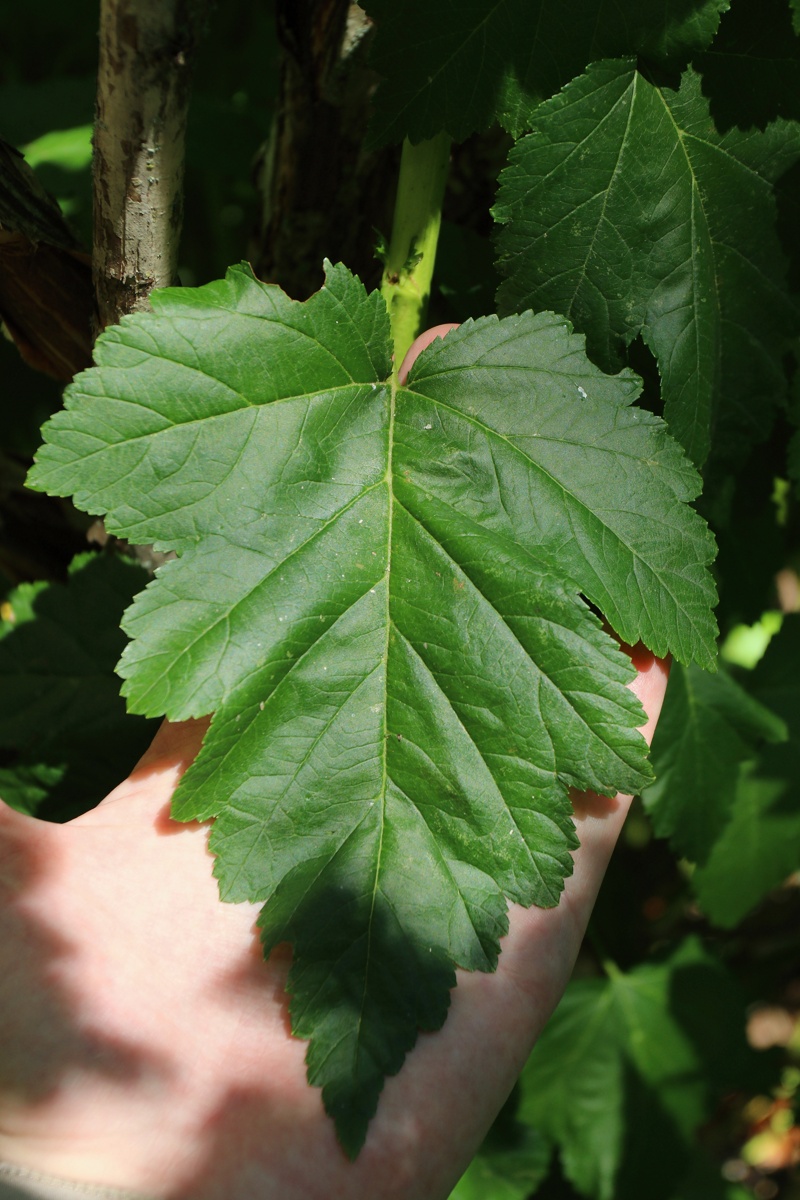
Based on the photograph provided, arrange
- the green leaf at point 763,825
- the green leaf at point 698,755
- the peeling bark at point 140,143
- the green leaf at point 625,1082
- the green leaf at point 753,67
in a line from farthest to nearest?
the green leaf at point 625,1082
the green leaf at point 763,825
the green leaf at point 698,755
the green leaf at point 753,67
the peeling bark at point 140,143

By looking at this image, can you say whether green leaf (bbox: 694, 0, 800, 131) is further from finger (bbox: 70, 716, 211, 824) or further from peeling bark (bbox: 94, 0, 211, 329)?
finger (bbox: 70, 716, 211, 824)

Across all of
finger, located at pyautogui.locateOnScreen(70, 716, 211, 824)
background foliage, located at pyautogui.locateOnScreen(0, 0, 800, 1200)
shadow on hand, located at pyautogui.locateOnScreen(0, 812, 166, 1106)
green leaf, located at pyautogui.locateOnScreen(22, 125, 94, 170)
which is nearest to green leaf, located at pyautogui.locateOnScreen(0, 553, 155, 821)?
background foliage, located at pyautogui.locateOnScreen(0, 0, 800, 1200)

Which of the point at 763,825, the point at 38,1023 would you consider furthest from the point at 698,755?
the point at 38,1023

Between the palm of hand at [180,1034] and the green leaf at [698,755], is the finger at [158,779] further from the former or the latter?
the green leaf at [698,755]

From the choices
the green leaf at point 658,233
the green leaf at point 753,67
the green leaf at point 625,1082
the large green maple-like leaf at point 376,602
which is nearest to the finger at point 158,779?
the large green maple-like leaf at point 376,602

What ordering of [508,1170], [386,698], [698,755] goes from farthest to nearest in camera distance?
[508,1170] < [698,755] < [386,698]

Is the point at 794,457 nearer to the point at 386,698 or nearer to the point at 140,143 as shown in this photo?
the point at 386,698

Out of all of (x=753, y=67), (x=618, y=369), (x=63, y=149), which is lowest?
(x=618, y=369)
